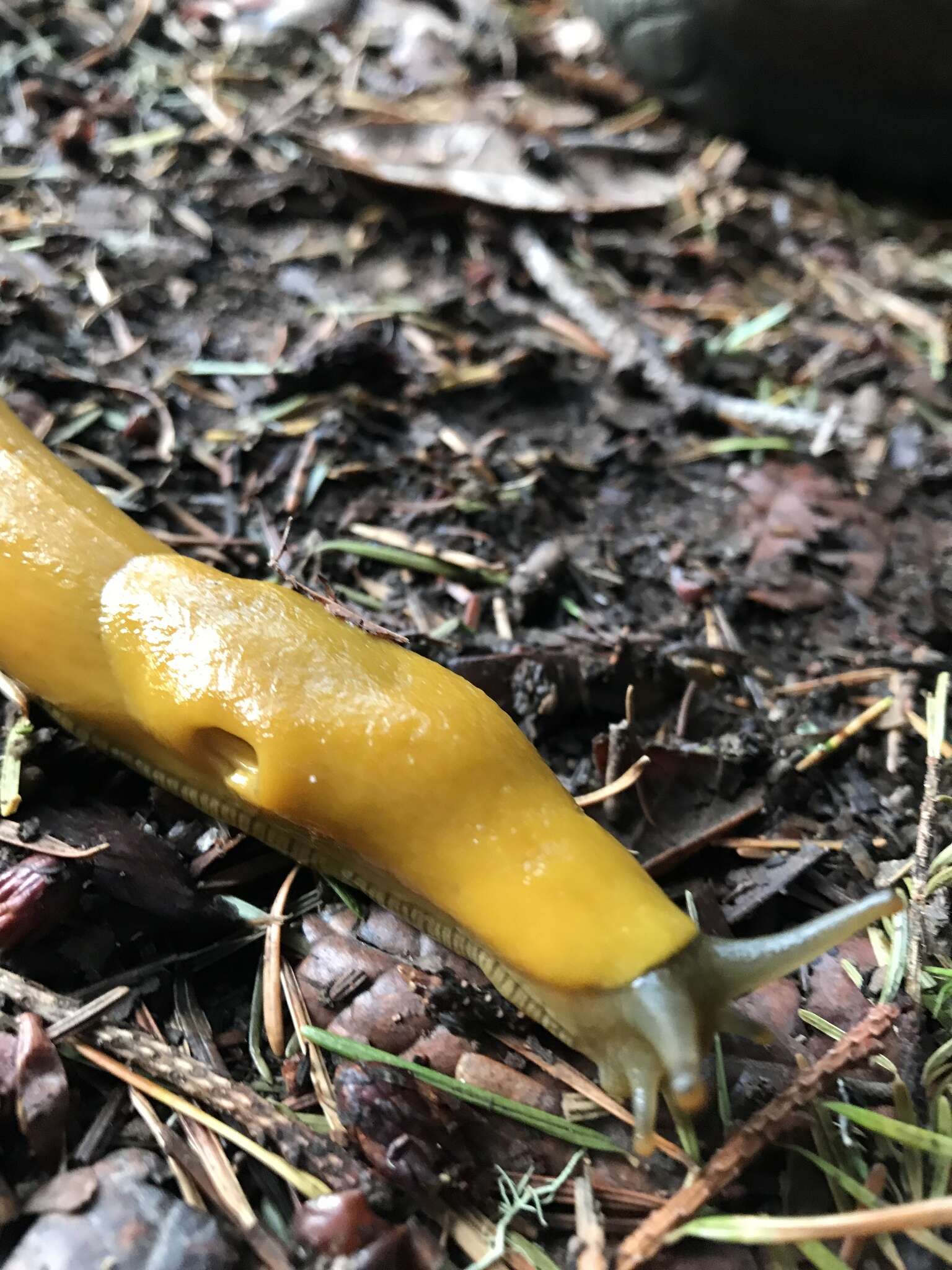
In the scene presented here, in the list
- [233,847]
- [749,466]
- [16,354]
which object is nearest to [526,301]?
[749,466]

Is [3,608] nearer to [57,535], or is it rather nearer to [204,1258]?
[57,535]

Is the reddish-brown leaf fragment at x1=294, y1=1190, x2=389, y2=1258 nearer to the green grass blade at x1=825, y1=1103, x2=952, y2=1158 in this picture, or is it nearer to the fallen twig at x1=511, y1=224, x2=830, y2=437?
the green grass blade at x1=825, y1=1103, x2=952, y2=1158

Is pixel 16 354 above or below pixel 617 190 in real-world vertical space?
above

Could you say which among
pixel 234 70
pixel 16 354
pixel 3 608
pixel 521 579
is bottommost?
pixel 521 579

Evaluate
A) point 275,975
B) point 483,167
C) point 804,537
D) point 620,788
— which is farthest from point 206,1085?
point 483,167

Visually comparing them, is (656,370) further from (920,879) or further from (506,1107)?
(506,1107)

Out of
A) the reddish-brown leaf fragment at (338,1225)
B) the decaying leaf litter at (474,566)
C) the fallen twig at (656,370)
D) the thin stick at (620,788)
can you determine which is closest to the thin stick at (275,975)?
the decaying leaf litter at (474,566)

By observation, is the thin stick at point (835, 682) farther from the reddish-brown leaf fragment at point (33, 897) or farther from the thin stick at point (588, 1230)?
the reddish-brown leaf fragment at point (33, 897)

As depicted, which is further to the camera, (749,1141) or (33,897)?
(33,897)
